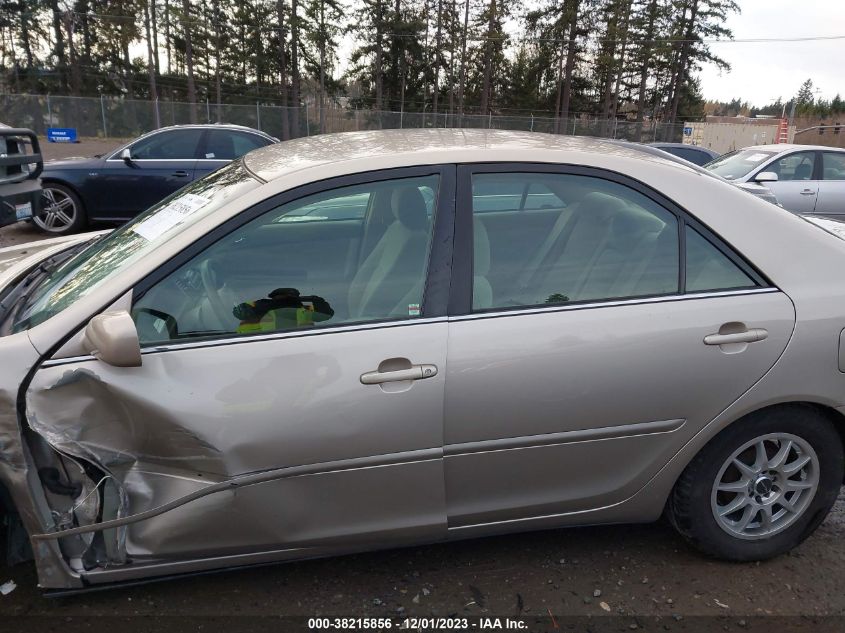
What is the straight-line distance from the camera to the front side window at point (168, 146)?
348 inches

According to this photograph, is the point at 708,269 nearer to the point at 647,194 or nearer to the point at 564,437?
the point at 647,194

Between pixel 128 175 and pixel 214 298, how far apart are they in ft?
24.8

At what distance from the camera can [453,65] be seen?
46.1 metres

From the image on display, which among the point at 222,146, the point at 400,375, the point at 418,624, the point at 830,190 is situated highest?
the point at 222,146

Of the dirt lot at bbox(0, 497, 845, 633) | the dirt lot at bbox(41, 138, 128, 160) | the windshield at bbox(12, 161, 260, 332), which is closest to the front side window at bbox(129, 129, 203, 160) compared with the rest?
the windshield at bbox(12, 161, 260, 332)

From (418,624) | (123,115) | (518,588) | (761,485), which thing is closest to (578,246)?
(761,485)

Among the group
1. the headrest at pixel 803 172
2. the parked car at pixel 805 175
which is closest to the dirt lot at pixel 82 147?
the parked car at pixel 805 175

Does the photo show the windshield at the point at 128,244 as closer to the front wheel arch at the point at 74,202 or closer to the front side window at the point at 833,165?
the front wheel arch at the point at 74,202

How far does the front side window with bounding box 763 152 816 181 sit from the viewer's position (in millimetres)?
9508

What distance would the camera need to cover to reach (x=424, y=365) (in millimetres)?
2051

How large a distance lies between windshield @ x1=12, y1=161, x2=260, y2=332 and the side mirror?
0.27 m

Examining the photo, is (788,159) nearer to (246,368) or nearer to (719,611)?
(719,611)

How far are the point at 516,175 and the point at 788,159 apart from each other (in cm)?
907

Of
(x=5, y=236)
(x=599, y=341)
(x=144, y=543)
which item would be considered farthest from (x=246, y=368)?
(x=5, y=236)
